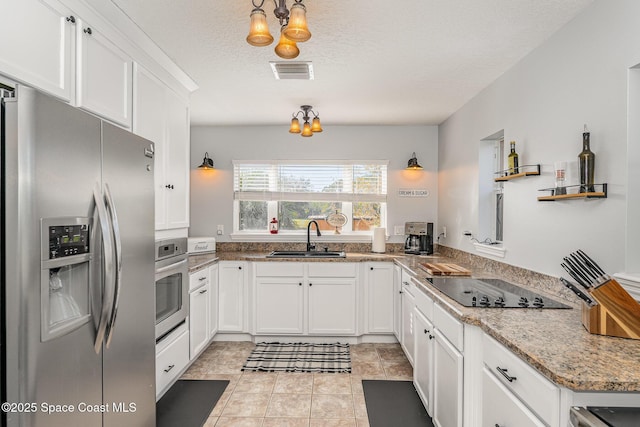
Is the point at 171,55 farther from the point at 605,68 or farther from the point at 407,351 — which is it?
the point at 407,351

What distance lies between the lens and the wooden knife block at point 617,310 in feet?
4.55

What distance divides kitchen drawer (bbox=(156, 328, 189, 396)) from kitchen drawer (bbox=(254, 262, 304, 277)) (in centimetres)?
103

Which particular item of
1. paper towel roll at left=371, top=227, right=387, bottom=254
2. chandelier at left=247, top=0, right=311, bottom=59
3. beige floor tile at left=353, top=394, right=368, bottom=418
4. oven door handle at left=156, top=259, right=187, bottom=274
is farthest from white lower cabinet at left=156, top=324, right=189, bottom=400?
paper towel roll at left=371, top=227, right=387, bottom=254

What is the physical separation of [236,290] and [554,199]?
9.55ft

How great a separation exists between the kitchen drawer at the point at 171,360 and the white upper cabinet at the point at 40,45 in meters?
1.65

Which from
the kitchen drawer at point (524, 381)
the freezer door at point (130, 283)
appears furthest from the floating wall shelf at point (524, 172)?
the freezer door at point (130, 283)

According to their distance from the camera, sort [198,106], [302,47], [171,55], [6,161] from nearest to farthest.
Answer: [6,161], [302,47], [171,55], [198,106]

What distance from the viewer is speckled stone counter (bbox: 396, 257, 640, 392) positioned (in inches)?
41.8

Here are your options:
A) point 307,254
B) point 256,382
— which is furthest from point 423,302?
point 307,254

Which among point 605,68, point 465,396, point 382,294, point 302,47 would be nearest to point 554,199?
point 605,68

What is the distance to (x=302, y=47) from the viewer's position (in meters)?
2.40

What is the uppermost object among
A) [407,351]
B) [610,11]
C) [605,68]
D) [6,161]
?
[610,11]

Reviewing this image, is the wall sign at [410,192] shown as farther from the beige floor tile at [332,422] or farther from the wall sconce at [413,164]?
the beige floor tile at [332,422]

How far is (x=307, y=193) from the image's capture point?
4.53 m
